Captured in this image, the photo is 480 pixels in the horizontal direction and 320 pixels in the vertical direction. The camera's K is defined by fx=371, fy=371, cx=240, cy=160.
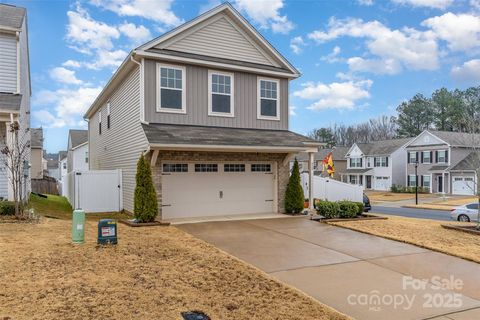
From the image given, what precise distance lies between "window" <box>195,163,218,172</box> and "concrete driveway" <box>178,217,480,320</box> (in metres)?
3.07

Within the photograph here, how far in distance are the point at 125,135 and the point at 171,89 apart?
3226mm

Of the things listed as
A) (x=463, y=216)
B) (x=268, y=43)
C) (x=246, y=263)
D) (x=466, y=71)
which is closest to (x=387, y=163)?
(x=466, y=71)

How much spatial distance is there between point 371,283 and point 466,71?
1962 inches

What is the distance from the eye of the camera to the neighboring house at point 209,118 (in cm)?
1295

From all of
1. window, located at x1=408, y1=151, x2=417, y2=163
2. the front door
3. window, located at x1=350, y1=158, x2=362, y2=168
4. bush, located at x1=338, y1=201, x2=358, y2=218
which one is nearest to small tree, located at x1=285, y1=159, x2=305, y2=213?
bush, located at x1=338, y1=201, x2=358, y2=218

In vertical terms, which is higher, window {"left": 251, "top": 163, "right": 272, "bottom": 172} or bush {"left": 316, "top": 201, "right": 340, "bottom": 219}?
window {"left": 251, "top": 163, "right": 272, "bottom": 172}

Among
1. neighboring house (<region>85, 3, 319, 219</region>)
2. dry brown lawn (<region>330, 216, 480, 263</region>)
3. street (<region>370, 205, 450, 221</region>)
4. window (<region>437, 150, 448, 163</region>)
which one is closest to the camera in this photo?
dry brown lawn (<region>330, 216, 480, 263</region>)

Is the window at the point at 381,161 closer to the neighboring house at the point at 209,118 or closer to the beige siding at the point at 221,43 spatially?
the neighboring house at the point at 209,118

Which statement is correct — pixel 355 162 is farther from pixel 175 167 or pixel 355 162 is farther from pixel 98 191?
pixel 175 167

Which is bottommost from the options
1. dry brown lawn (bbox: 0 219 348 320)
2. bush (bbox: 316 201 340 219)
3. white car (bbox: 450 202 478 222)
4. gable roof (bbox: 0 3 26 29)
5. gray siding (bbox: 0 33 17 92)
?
white car (bbox: 450 202 478 222)

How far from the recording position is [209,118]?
14.2m

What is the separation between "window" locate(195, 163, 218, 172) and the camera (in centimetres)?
1363

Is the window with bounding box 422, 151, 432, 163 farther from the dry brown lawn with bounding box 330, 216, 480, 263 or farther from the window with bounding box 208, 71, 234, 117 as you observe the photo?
the window with bounding box 208, 71, 234, 117

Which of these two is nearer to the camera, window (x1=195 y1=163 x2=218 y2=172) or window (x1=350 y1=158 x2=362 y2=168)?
window (x1=195 y1=163 x2=218 y2=172)
